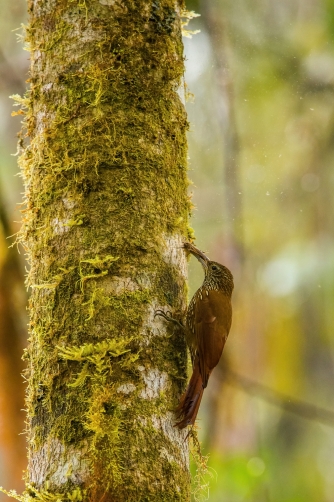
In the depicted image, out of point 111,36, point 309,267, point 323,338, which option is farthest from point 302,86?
point 111,36

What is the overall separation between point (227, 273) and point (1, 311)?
1.45 m

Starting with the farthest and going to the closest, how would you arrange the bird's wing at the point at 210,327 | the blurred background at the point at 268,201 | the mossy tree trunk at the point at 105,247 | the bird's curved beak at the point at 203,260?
the blurred background at the point at 268,201, the bird's curved beak at the point at 203,260, the bird's wing at the point at 210,327, the mossy tree trunk at the point at 105,247

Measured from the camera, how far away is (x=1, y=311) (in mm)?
3957

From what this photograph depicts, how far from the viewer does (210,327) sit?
2.97 metres

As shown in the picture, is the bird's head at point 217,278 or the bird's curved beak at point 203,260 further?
the bird's head at point 217,278

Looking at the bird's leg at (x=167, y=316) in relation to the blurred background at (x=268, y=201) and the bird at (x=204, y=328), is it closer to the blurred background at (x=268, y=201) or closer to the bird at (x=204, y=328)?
the bird at (x=204, y=328)

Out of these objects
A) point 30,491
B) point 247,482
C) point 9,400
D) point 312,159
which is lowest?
point 247,482

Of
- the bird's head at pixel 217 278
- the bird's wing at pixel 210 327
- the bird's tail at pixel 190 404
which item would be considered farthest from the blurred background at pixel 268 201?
the bird's tail at pixel 190 404

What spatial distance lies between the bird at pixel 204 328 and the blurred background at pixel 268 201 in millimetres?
1800

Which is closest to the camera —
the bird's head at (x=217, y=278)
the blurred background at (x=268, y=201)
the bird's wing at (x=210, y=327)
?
the bird's wing at (x=210, y=327)

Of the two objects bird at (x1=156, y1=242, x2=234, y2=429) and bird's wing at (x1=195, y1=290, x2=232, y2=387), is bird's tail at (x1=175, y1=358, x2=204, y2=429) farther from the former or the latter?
bird's wing at (x1=195, y1=290, x2=232, y2=387)

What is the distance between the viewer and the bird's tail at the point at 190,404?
214cm

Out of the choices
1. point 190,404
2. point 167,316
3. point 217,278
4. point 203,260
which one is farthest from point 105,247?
point 217,278

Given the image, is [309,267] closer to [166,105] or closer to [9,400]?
[9,400]
